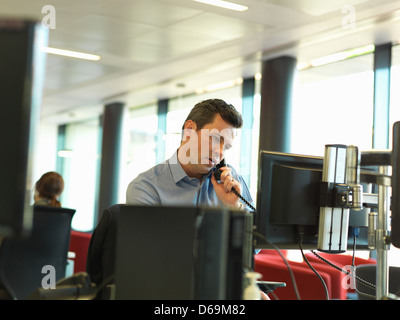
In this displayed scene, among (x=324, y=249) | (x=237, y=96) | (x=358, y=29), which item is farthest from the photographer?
(x=237, y=96)

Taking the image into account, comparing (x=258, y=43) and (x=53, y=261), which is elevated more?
(x=258, y=43)

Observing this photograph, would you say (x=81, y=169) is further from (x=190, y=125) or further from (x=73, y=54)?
(x=190, y=125)

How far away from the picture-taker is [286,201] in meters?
1.83

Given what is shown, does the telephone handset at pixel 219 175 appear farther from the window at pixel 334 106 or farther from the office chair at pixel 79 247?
the window at pixel 334 106

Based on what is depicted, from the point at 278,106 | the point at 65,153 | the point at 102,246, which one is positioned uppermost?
the point at 278,106

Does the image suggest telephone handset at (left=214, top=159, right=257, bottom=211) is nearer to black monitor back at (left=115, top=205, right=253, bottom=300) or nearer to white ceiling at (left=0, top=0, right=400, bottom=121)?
black monitor back at (left=115, top=205, right=253, bottom=300)

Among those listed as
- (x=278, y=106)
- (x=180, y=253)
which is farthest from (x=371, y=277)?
(x=278, y=106)

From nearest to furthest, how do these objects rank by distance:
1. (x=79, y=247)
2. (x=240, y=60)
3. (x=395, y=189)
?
(x=395, y=189) < (x=79, y=247) < (x=240, y=60)

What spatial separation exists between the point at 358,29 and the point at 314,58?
1212 millimetres

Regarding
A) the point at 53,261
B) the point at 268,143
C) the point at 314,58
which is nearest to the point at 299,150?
the point at 268,143

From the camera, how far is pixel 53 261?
3.56 metres

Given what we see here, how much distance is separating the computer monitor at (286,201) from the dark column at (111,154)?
837cm

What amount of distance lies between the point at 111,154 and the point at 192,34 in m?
4.74
